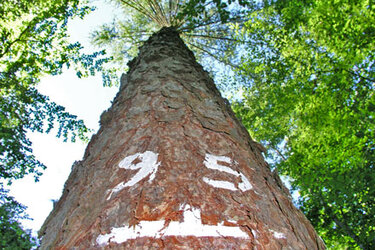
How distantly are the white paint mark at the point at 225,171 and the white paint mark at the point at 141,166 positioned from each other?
0.20 m

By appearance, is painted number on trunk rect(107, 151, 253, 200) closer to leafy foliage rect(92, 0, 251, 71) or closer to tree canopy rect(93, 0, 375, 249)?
tree canopy rect(93, 0, 375, 249)

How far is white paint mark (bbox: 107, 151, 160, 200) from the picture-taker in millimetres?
874

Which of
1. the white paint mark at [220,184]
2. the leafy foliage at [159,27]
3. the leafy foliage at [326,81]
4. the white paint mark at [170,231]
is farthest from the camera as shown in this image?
the leafy foliage at [159,27]

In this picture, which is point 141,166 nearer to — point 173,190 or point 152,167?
point 152,167

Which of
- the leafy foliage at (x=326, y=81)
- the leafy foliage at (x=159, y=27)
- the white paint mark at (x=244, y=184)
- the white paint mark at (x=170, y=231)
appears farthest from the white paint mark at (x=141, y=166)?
the leafy foliage at (x=159, y=27)

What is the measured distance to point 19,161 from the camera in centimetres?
489

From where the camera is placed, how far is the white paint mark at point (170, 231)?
68 centimetres

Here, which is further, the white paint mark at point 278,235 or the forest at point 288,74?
the forest at point 288,74

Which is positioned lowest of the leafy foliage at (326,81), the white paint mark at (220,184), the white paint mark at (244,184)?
the white paint mark at (220,184)

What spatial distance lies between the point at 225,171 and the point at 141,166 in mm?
327

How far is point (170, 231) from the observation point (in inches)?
26.7

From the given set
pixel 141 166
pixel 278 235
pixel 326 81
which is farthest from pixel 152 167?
pixel 326 81

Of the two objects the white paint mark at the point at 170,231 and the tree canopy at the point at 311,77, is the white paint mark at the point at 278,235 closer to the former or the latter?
the white paint mark at the point at 170,231

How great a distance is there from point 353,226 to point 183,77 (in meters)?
8.15
